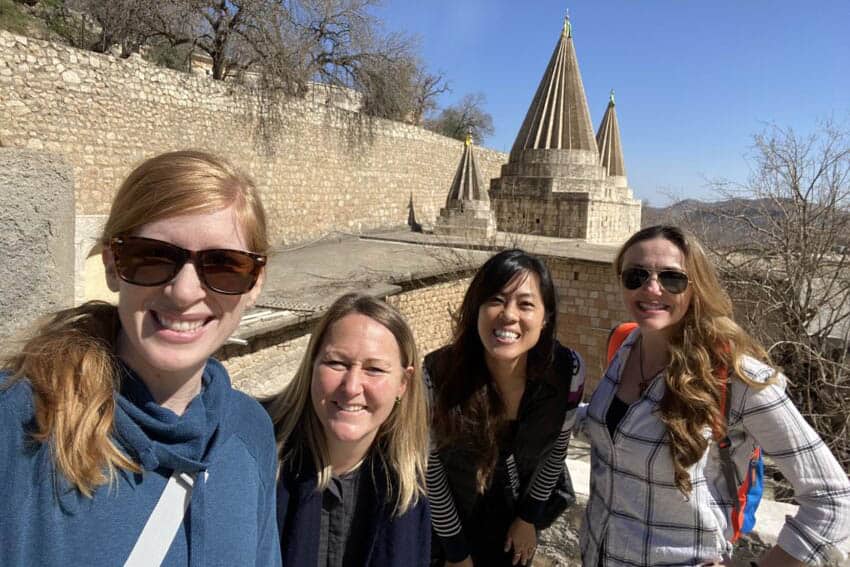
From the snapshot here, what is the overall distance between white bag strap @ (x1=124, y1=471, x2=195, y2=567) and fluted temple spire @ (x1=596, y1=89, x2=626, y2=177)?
24672 millimetres

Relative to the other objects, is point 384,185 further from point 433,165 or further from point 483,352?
point 483,352

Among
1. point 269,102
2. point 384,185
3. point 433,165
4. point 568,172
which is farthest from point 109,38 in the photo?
point 568,172

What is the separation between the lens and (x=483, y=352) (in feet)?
5.96

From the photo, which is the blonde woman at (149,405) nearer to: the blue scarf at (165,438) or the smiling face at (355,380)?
the blue scarf at (165,438)

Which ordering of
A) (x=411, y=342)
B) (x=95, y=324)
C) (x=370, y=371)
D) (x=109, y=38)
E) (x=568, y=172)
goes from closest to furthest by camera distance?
1. (x=95, y=324)
2. (x=370, y=371)
3. (x=411, y=342)
4. (x=109, y=38)
5. (x=568, y=172)

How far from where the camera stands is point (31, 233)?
1.36 meters

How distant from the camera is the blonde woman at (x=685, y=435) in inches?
54.2

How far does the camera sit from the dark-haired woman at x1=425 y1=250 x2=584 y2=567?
1719mm

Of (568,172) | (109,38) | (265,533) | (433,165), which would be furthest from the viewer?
(433,165)

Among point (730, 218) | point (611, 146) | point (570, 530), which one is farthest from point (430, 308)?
point (611, 146)

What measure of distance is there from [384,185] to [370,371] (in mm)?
14792

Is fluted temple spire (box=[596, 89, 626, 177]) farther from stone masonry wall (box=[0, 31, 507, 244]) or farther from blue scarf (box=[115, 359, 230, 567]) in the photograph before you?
blue scarf (box=[115, 359, 230, 567])

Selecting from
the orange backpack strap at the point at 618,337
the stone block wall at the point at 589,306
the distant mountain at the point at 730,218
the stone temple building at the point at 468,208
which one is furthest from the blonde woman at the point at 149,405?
the stone temple building at the point at 468,208

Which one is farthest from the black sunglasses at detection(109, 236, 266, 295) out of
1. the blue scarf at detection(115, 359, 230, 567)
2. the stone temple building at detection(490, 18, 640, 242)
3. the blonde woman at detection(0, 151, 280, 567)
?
the stone temple building at detection(490, 18, 640, 242)
